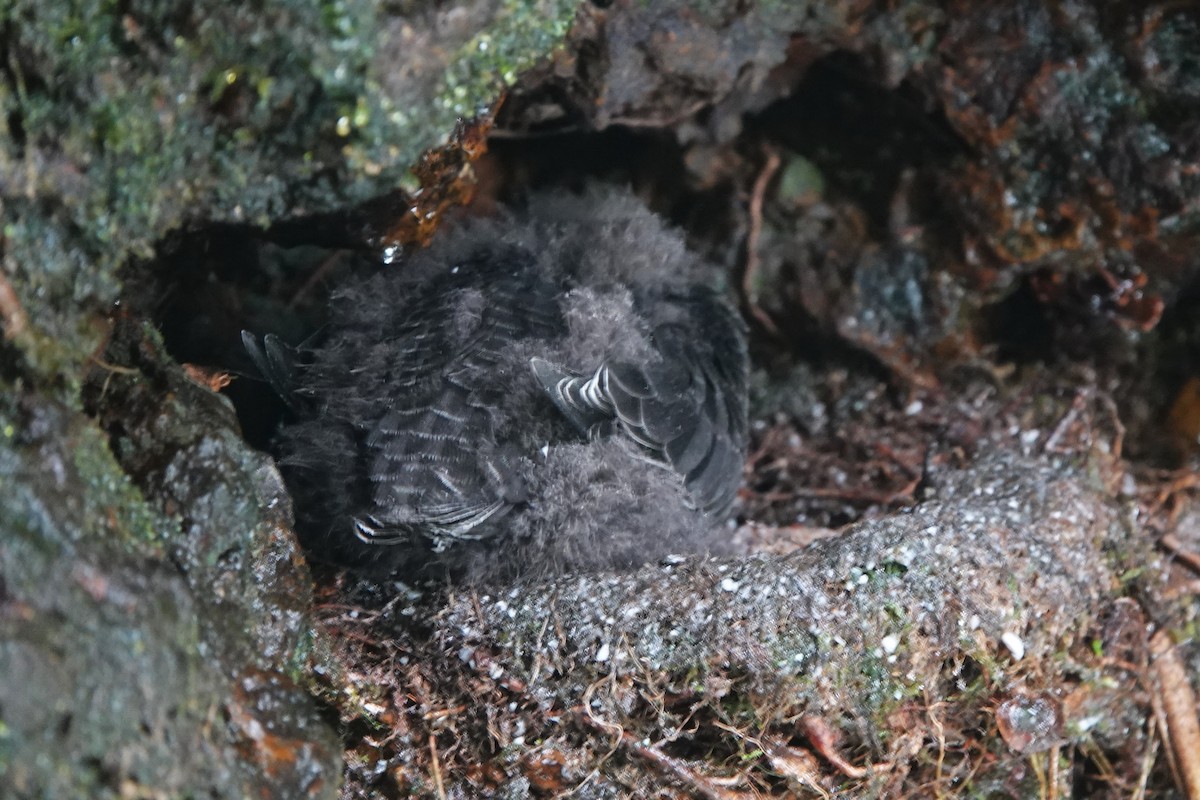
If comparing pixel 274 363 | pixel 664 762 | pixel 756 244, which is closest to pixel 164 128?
pixel 274 363

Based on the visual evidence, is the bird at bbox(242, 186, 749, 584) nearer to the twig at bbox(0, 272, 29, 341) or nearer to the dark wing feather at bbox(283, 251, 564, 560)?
the dark wing feather at bbox(283, 251, 564, 560)

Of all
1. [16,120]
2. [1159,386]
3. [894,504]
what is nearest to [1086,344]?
Answer: [1159,386]

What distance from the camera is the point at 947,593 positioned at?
174 centimetres

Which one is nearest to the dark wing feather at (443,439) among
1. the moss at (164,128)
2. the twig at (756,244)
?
the moss at (164,128)

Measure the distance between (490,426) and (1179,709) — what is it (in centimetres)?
144

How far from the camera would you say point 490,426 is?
5.68 feet

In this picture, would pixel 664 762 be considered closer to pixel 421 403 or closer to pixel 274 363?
pixel 421 403

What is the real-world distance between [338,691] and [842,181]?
1690 millimetres

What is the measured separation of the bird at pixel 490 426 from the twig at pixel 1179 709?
35.8 inches

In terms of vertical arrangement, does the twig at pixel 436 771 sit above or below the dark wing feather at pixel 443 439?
below

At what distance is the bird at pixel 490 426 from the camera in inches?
67.1

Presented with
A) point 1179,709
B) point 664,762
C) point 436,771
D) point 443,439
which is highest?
point 443,439

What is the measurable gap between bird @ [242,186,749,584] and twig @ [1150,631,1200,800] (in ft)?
2.98

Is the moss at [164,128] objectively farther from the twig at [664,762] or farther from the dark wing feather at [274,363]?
the twig at [664,762]
